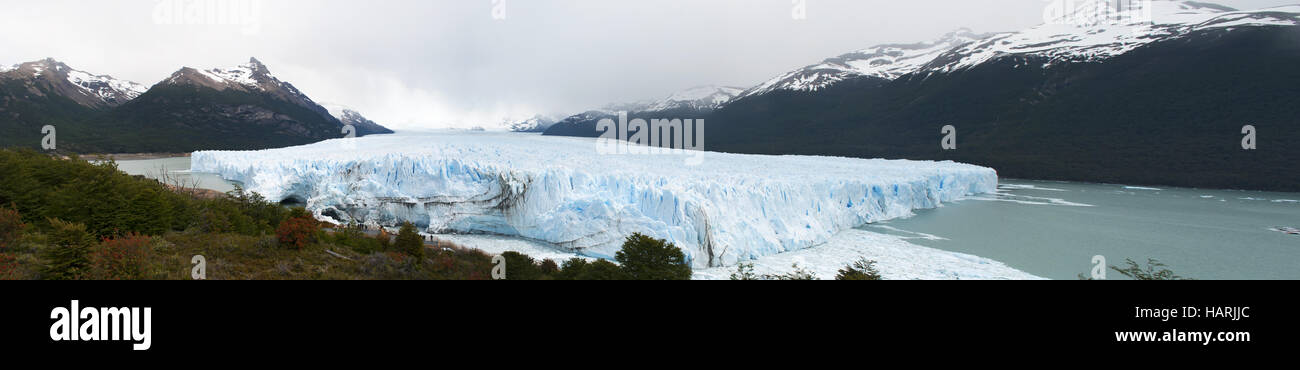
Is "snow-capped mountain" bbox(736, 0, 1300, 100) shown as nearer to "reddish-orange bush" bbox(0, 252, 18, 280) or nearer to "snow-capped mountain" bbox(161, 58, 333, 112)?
"reddish-orange bush" bbox(0, 252, 18, 280)

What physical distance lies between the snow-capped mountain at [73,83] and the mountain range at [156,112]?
179 mm

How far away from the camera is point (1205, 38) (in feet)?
173

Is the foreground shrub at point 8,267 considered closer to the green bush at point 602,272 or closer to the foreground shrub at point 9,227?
the foreground shrub at point 9,227

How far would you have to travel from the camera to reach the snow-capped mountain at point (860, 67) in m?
94.5

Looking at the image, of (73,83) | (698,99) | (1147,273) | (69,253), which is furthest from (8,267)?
(73,83)

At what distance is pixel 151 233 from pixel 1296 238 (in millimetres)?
33296

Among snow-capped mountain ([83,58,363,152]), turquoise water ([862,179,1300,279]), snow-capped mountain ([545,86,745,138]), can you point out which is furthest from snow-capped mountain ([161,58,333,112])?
turquoise water ([862,179,1300,279])

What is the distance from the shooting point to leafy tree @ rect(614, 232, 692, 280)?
7426mm

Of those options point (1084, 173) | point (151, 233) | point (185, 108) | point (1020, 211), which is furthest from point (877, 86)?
point (185, 108)

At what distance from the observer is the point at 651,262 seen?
7.85 m

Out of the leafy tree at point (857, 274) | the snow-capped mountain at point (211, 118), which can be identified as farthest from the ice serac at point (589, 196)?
the snow-capped mountain at point (211, 118)

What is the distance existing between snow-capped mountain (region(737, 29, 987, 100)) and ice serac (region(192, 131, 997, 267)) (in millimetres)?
80741

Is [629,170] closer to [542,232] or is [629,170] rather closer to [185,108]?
[542,232]

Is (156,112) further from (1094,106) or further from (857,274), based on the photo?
(1094,106)
